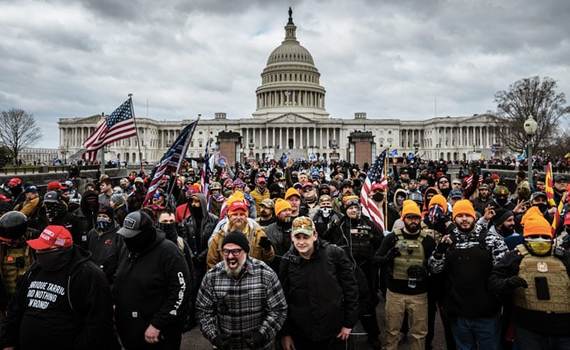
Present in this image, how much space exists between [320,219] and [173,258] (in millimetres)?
3125

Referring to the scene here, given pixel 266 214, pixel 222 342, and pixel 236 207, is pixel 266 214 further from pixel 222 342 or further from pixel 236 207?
pixel 222 342

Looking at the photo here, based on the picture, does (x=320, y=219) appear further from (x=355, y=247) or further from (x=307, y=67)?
(x=307, y=67)

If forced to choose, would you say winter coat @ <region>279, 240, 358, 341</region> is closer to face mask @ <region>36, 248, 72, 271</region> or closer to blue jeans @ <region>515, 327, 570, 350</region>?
blue jeans @ <region>515, 327, 570, 350</region>

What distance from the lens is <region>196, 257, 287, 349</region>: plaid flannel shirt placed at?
14.0ft

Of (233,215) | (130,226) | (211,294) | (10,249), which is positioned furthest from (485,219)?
(10,249)

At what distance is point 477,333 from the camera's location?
5105 mm

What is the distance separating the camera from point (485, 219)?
7.03 m

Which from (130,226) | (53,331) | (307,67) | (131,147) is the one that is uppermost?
(307,67)

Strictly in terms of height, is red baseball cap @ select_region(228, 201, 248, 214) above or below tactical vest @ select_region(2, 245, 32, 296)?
above

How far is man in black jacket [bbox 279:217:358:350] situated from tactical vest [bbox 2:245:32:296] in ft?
10.0

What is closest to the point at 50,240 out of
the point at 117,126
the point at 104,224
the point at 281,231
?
the point at 104,224

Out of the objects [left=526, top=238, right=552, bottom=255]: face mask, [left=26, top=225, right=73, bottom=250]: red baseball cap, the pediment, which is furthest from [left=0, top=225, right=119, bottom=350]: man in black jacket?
the pediment

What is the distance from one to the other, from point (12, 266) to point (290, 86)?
113 m

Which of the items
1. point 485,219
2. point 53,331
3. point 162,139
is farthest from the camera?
point 162,139
